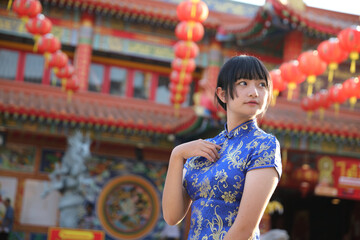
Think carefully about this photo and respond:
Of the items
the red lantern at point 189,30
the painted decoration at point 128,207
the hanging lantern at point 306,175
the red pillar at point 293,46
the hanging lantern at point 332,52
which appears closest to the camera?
the hanging lantern at point 332,52

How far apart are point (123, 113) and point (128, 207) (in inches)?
79.2

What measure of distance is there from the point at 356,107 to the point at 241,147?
10751 mm

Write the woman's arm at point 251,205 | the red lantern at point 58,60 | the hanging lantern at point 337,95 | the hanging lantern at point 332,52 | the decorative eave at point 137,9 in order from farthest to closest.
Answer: the decorative eave at point 137,9, the red lantern at point 58,60, the hanging lantern at point 337,95, the hanging lantern at point 332,52, the woman's arm at point 251,205

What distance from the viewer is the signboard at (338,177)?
920cm

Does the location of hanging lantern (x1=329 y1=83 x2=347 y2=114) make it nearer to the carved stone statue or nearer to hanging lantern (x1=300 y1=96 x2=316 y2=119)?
hanging lantern (x1=300 y1=96 x2=316 y2=119)

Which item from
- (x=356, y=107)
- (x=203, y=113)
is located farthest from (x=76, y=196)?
(x=356, y=107)

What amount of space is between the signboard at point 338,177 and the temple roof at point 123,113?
58 cm

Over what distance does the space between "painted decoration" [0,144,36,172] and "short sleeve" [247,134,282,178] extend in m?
9.21

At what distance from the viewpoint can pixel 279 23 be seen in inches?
394

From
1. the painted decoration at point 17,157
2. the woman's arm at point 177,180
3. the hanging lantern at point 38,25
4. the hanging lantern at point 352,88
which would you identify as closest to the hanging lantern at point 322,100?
the hanging lantern at point 352,88

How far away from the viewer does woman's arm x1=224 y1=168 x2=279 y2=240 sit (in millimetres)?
1529

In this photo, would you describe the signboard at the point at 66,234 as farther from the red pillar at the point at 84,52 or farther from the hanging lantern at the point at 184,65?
the red pillar at the point at 84,52

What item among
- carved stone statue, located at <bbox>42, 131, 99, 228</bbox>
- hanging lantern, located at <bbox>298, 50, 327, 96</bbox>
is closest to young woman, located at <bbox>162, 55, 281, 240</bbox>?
hanging lantern, located at <bbox>298, 50, 327, 96</bbox>

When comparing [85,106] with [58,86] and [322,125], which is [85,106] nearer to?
[58,86]
